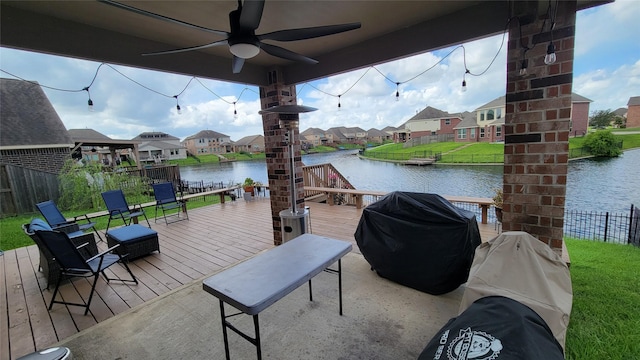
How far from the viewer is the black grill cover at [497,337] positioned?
94 cm

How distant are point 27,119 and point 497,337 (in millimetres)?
14665

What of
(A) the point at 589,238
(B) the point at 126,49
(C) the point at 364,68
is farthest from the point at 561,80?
(A) the point at 589,238

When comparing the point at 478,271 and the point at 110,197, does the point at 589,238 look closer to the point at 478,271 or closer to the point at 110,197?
the point at 478,271

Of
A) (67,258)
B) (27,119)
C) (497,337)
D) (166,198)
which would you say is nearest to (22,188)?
(27,119)

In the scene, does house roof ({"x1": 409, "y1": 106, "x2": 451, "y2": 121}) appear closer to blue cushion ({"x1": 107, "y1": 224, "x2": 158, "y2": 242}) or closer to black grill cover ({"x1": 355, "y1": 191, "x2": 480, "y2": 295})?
black grill cover ({"x1": 355, "y1": 191, "x2": 480, "y2": 295})

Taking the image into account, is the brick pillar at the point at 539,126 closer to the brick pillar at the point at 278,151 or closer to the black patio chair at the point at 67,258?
the brick pillar at the point at 278,151

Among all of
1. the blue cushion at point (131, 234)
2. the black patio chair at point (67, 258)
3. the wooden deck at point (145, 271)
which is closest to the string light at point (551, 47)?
the wooden deck at point (145, 271)

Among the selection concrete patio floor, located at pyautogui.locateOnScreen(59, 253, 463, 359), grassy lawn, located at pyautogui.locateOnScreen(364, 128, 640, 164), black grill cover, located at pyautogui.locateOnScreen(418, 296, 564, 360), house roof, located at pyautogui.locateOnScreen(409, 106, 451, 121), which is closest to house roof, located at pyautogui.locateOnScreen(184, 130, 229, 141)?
house roof, located at pyautogui.locateOnScreen(409, 106, 451, 121)

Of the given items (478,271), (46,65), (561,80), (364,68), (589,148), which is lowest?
(478,271)

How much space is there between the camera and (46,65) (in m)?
3.71

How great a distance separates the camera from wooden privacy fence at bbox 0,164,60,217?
6.73m

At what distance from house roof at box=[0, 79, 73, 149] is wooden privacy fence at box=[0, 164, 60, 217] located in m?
2.36

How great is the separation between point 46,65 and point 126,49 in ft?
8.10

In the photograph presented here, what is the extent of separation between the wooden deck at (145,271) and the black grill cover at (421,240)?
1036 millimetres
